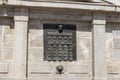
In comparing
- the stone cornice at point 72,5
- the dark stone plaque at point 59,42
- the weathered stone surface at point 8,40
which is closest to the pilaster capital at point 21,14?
the stone cornice at point 72,5

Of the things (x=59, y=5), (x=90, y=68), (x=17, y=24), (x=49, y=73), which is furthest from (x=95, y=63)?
(x=17, y=24)

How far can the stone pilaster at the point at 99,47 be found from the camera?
8.92 m

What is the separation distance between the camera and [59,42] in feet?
29.9

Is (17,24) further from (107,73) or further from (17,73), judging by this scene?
(107,73)

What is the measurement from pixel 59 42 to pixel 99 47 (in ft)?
4.31

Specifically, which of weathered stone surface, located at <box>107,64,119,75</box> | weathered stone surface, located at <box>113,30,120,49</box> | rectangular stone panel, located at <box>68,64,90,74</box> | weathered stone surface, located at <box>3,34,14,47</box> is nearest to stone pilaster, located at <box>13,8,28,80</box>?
weathered stone surface, located at <box>3,34,14,47</box>

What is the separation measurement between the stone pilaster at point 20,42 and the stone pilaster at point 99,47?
7.36 feet

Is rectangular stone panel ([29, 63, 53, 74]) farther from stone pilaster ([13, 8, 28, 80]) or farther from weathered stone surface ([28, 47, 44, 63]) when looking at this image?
stone pilaster ([13, 8, 28, 80])

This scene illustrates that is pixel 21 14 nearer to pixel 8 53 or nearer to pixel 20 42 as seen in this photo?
pixel 20 42

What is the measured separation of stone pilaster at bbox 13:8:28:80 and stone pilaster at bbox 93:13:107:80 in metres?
2.24

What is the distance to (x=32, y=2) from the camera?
872 cm

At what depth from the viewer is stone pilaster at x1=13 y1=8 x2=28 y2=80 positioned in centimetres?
841

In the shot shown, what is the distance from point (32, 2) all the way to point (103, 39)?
2.61 metres

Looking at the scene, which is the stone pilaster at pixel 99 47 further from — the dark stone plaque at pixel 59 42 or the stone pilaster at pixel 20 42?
the stone pilaster at pixel 20 42
